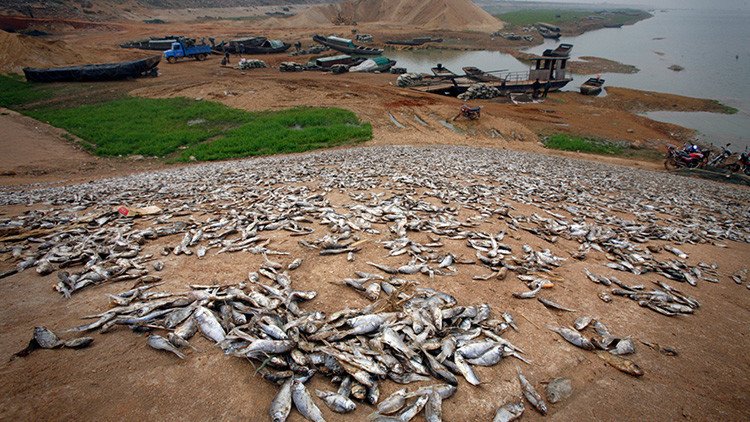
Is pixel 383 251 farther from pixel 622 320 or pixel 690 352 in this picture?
pixel 690 352

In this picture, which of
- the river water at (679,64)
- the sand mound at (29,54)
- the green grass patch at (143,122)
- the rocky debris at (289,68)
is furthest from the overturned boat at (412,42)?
the green grass patch at (143,122)

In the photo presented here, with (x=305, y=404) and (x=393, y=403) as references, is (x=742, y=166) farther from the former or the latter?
(x=305, y=404)

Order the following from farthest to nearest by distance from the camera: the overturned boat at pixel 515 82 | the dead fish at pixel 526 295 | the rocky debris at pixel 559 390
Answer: the overturned boat at pixel 515 82
the dead fish at pixel 526 295
the rocky debris at pixel 559 390

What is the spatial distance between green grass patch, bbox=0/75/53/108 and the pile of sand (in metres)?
72.0

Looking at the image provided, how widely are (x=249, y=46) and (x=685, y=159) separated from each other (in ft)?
168

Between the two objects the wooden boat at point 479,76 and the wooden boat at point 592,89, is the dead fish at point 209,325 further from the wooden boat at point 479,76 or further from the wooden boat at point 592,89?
the wooden boat at point 592,89

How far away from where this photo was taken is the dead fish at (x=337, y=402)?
3.45 meters

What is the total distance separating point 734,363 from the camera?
468cm

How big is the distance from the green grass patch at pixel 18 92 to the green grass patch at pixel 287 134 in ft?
55.8

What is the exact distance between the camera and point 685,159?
2042 cm

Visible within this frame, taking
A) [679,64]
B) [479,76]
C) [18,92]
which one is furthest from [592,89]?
[18,92]

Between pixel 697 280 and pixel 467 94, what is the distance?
29.8m

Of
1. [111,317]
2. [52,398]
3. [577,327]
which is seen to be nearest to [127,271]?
[111,317]

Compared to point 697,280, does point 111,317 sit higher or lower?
higher
